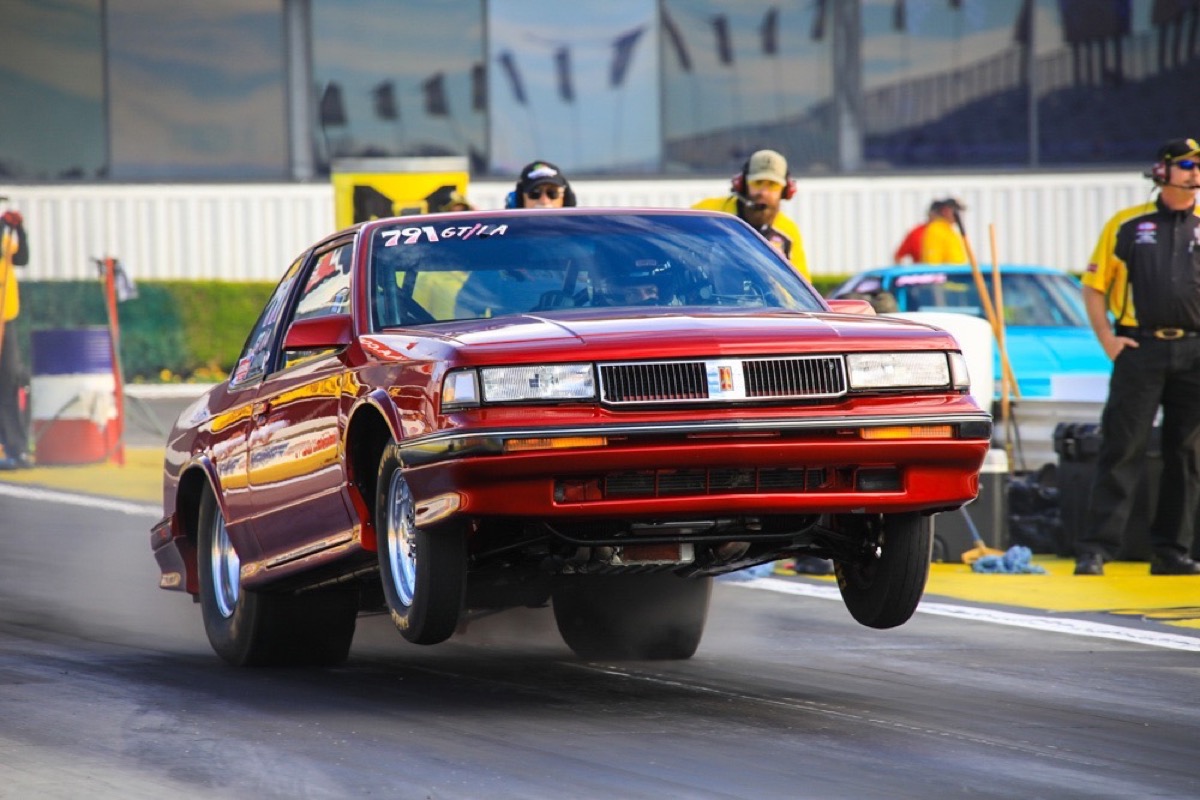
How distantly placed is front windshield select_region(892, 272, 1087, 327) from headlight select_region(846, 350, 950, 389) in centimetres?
1020

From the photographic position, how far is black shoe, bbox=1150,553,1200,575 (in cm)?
1181

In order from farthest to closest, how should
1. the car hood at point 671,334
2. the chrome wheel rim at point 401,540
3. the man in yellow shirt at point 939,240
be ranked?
1. the man in yellow shirt at point 939,240
2. the chrome wheel rim at point 401,540
3. the car hood at point 671,334

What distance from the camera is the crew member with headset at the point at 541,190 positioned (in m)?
11.7

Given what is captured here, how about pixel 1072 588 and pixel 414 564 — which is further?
pixel 1072 588

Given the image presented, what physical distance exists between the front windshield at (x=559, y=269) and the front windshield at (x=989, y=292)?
30.6ft

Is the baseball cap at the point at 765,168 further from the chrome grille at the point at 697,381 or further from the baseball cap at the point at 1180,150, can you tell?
the chrome grille at the point at 697,381

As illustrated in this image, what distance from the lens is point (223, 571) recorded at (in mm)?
8977

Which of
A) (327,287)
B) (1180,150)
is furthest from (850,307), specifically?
(1180,150)

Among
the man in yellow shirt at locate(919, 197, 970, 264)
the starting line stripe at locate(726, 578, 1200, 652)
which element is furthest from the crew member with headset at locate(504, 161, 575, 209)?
the man in yellow shirt at locate(919, 197, 970, 264)

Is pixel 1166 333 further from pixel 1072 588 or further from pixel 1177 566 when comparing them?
pixel 1072 588

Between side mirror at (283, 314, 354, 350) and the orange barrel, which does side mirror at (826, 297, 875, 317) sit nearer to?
side mirror at (283, 314, 354, 350)

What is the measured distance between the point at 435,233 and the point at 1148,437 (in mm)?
5054

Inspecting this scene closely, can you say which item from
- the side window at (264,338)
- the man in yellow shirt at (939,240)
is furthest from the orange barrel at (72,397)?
the side window at (264,338)

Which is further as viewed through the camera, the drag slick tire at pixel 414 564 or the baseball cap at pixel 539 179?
the baseball cap at pixel 539 179
